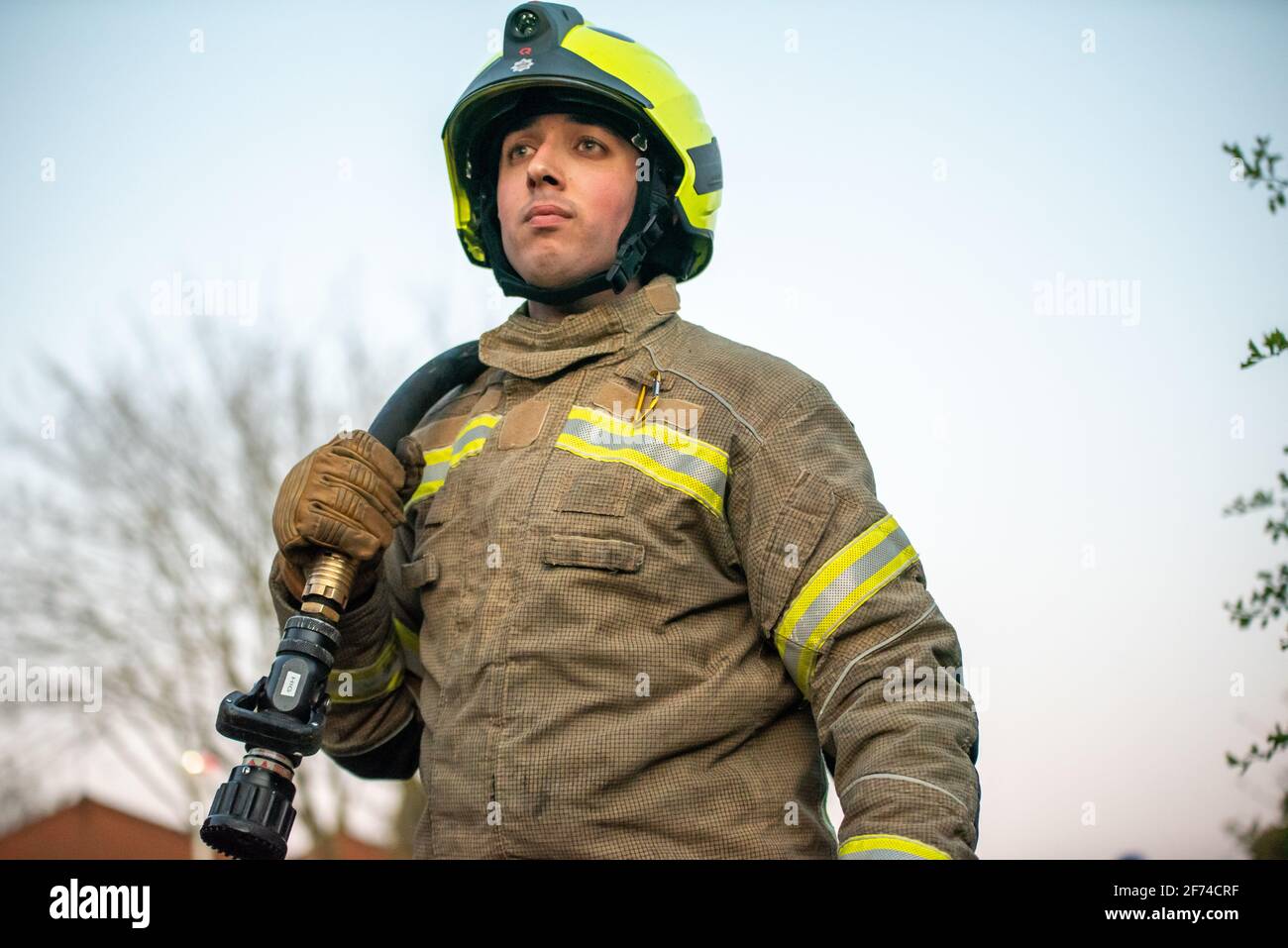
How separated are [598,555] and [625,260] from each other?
31.8 inches

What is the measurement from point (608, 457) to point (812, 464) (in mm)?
431

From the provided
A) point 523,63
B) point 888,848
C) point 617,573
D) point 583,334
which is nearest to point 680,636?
point 617,573

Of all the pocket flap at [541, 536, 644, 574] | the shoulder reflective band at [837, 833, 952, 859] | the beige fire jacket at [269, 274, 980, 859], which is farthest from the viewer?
the pocket flap at [541, 536, 644, 574]

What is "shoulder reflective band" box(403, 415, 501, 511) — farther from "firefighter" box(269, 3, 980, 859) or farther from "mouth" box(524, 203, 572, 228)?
"mouth" box(524, 203, 572, 228)

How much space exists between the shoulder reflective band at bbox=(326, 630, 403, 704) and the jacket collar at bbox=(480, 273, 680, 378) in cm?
72

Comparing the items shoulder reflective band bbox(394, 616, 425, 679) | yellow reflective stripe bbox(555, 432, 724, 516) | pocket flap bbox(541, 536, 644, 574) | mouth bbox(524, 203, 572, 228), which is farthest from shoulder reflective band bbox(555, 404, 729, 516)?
shoulder reflective band bbox(394, 616, 425, 679)

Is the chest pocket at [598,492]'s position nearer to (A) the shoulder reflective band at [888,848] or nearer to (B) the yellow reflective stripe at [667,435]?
(B) the yellow reflective stripe at [667,435]

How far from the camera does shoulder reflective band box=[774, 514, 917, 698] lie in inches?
107

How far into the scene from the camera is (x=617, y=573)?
2773mm

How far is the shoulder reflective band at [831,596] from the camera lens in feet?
8.88

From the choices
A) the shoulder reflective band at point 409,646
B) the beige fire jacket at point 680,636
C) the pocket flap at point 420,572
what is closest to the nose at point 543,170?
the beige fire jacket at point 680,636

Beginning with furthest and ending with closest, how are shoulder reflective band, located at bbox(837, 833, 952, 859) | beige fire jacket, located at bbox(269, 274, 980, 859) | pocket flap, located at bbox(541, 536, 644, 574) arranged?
pocket flap, located at bbox(541, 536, 644, 574), beige fire jacket, located at bbox(269, 274, 980, 859), shoulder reflective band, located at bbox(837, 833, 952, 859)

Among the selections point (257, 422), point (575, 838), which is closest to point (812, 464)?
point (575, 838)
